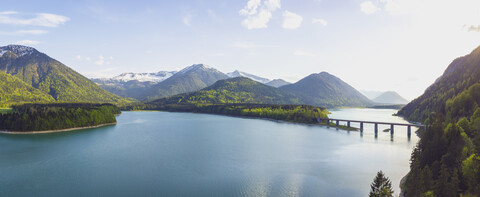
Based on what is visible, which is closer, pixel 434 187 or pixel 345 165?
pixel 434 187

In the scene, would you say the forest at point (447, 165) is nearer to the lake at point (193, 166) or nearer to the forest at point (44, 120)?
the lake at point (193, 166)

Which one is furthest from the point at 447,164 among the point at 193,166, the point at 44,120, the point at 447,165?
the point at 44,120

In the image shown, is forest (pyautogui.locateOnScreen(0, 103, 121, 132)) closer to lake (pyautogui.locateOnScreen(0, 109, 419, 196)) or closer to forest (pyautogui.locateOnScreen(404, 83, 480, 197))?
lake (pyautogui.locateOnScreen(0, 109, 419, 196))

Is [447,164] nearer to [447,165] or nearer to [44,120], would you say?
[447,165]

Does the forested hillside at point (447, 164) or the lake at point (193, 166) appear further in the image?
the lake at point (193, 166)

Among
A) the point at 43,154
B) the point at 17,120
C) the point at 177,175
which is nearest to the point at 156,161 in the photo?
the point at 177,175

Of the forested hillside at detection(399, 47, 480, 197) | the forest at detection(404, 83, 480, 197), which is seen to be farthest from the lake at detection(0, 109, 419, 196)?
the forest at detection(404, 83, 480, 197)

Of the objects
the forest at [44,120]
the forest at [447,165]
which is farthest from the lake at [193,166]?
the forest at [44,120]

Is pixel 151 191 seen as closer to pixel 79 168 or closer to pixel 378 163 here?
pixel 79 168
